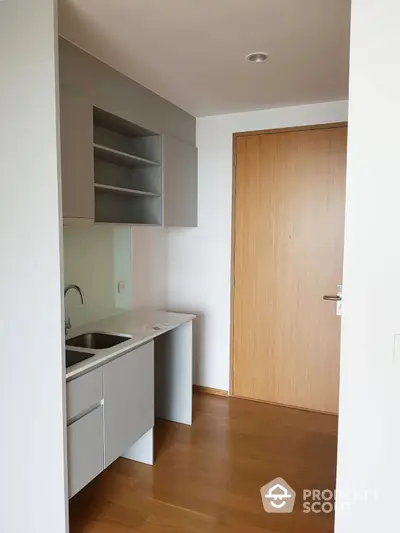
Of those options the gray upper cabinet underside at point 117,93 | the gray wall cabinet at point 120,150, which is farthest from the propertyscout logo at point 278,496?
the gray upper cabinet underside at point 117,93

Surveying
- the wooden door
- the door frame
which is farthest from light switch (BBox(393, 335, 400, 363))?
the door frame

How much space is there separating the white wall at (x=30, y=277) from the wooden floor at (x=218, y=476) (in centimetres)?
44

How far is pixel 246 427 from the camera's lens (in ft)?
10.9

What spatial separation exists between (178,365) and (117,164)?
1592 mm

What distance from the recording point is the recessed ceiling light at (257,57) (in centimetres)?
240

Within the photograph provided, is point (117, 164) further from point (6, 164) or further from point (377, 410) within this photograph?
point (377, 410)

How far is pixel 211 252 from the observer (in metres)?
3.87

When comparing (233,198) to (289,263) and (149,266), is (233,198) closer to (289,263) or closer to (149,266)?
(289,263)

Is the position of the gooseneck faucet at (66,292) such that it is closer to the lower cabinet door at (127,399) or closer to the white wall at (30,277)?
the lower cabinet door at (127,399)

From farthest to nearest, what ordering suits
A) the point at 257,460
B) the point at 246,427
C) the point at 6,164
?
1. the point at 246,427
2. the point at 257,460
3. the point at 6,164

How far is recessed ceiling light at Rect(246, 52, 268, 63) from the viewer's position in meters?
2.40

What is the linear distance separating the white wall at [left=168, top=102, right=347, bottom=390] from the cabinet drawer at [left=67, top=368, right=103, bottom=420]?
6.09 feet

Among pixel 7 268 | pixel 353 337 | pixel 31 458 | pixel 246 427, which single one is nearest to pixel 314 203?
pixel 246 427

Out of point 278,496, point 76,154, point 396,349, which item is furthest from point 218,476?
point 76,154
